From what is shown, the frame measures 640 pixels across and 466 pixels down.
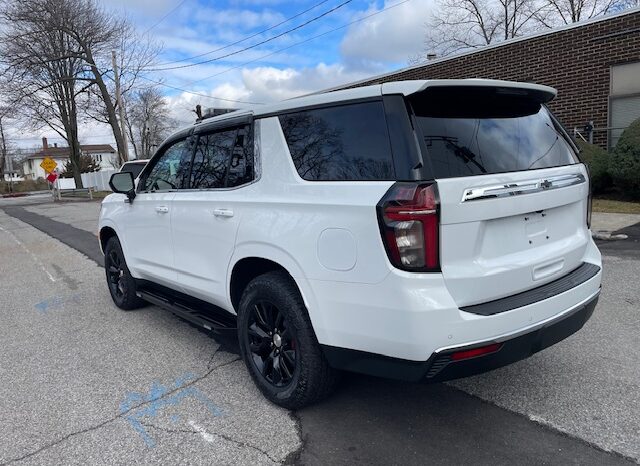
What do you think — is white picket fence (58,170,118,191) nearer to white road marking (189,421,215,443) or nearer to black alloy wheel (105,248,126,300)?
black alloy wheel (105,248,126,300)

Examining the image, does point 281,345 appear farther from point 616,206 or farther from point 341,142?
point 616,206

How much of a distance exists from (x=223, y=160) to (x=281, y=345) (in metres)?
1.43

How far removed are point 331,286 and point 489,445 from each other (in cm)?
122

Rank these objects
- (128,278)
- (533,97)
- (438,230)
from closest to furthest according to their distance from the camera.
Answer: (438,230) → (533,97) → (128,278)

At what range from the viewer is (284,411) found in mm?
3217

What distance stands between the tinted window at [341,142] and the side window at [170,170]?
1386mm

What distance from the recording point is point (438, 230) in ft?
7.93

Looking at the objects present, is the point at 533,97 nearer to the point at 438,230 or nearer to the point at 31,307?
the point at 438,230

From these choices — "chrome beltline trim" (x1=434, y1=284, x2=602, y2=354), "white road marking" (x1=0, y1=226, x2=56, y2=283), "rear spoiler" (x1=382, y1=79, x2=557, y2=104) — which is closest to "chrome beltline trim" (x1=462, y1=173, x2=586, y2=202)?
"rear spoiler" (x1=382, y1=79, x2=557, y2=104)

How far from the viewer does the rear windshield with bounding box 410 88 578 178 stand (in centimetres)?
259

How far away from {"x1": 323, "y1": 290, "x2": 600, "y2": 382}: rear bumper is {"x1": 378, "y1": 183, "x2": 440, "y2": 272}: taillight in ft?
→ 1.46

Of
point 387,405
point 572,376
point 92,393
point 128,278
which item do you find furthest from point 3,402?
point 572,376

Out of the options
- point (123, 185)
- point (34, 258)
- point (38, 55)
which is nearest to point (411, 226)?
point (123, 185)

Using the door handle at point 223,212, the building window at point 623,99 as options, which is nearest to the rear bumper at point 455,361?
the door handle at point 223,212
